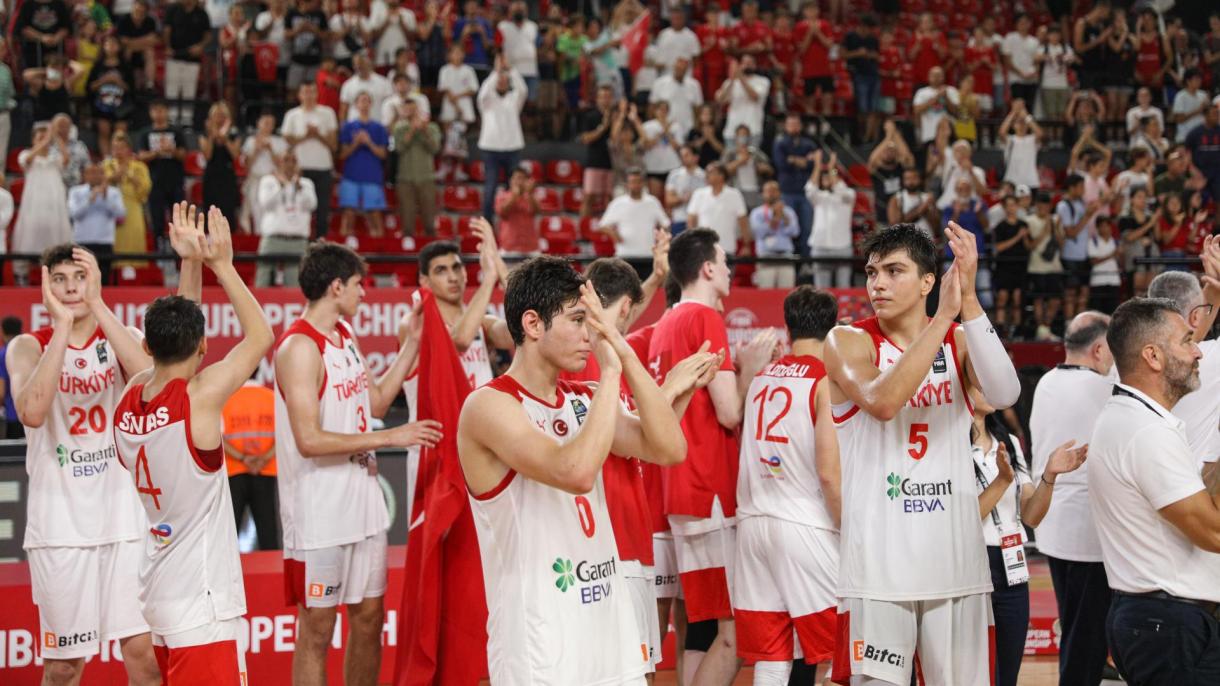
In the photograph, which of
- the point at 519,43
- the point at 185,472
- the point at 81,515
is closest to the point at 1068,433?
the point at 185,472

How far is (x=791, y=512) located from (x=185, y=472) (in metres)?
2.69

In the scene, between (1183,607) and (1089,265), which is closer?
(1183,607)

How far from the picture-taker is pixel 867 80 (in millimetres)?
20234

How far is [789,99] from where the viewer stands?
2038 cm

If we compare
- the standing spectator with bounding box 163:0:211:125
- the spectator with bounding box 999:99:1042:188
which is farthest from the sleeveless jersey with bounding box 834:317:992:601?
the standing spectator with bounding box 163:0:211:125

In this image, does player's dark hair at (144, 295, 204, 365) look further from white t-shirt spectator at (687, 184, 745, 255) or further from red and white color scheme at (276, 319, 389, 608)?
white t-shirt spectator at (687, 184, 745, 255)

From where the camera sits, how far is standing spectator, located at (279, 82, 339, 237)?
15680mm

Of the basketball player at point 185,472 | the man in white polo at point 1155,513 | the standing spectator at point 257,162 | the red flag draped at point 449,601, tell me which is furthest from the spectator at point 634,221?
the man in white polo at point 1155,513

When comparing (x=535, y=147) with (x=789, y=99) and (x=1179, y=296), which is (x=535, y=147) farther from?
(x=1179, y=296)

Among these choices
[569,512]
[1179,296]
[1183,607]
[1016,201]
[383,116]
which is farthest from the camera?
[383,116]

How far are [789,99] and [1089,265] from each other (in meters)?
6.19

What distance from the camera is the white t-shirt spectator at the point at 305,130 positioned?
1568 centimetres

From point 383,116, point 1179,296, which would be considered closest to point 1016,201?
point 383,116

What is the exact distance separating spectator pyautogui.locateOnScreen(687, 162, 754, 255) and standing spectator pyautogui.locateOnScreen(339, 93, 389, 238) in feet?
13.4
